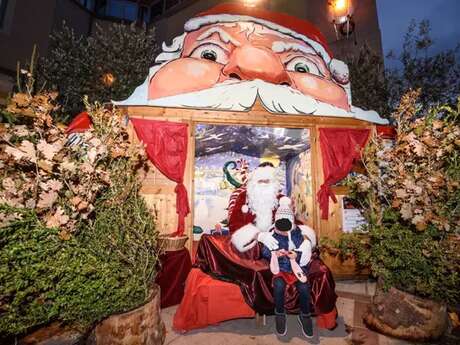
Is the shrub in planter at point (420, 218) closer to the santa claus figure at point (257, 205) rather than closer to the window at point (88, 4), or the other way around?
the santa claus figure at point (257, 205)

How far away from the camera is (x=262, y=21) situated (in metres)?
5.44

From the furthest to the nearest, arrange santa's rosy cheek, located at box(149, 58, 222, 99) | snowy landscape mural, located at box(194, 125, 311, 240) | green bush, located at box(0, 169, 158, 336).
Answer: snowy landscape mural, located at box(194, 125, 311, 240) < santa's rosy cheek, located at box(149, 58, 222, 99) < green bush, located at box(0, 169, 158, 336)

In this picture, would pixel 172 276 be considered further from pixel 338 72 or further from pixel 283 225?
pixel 338 72

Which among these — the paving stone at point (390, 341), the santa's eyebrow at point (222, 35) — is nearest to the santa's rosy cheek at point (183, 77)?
the santa's eyebrow at point (222, 35)

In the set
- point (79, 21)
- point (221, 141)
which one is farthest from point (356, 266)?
point (79, 21)

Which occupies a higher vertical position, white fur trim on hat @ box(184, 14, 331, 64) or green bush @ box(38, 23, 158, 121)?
green bush @ box(38, 23, 158, 121)

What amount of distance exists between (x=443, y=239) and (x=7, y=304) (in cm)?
406

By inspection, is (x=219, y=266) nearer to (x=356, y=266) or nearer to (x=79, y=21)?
(x=356, y=266)

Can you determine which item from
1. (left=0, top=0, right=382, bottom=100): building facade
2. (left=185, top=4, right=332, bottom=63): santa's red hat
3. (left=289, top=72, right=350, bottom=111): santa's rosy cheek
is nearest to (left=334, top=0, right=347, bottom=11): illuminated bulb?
(left=0, top=0, right=382, bottom=100): building facade

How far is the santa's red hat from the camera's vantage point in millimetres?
5215

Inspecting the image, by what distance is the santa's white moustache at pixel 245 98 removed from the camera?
484 cm

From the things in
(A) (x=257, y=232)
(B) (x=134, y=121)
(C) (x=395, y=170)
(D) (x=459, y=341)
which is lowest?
(D) (x=459, y=341)

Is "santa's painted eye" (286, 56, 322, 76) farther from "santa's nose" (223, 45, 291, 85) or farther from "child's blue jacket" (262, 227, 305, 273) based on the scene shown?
"child's blue jacket" (262, 227, 305, 273)

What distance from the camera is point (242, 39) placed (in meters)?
5.27
